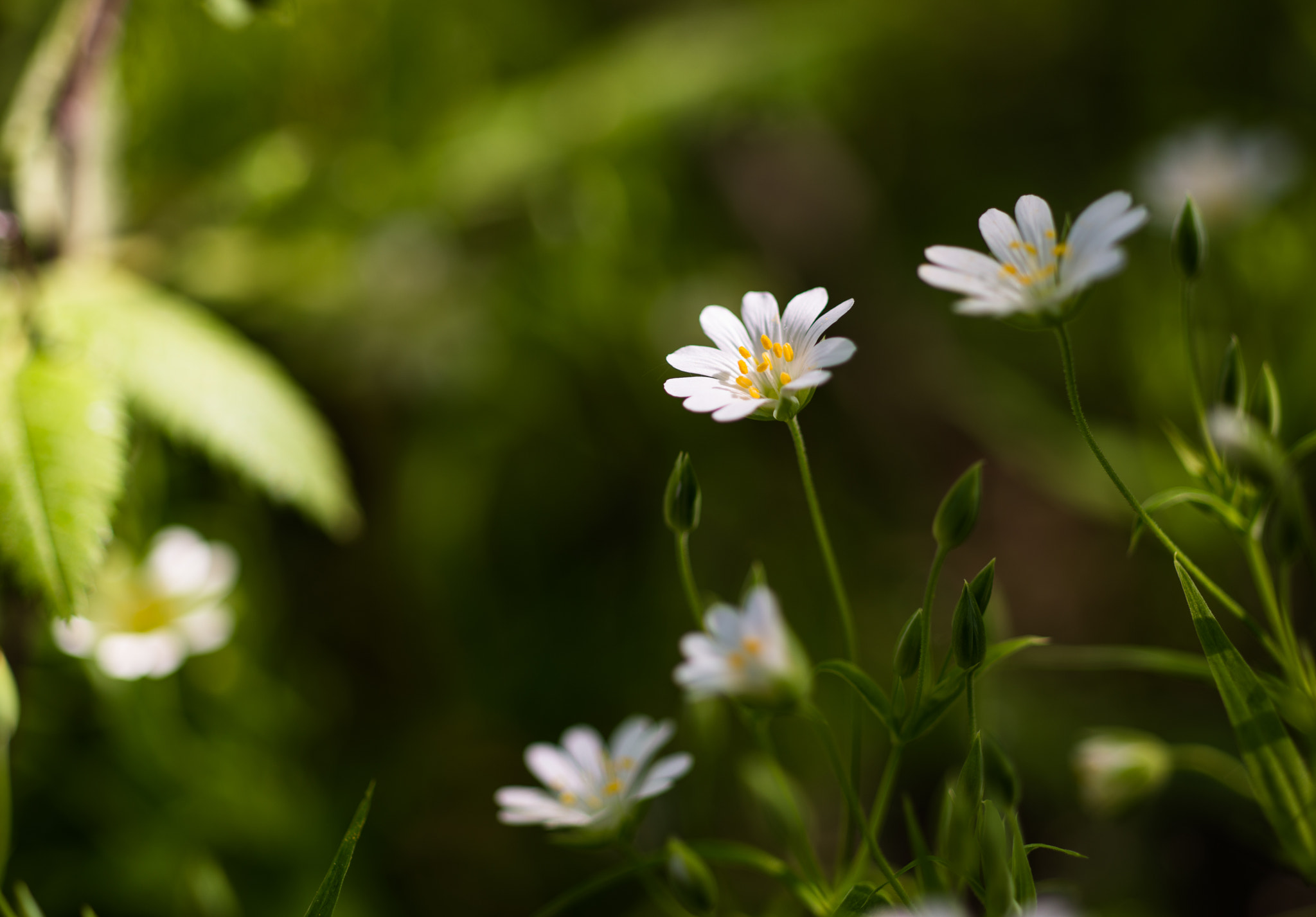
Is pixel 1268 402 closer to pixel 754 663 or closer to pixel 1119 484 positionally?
pixel 1119 484

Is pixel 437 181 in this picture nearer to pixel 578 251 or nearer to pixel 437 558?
pixel 578 251

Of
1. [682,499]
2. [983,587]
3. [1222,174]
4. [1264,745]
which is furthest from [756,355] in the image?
[1222,174]

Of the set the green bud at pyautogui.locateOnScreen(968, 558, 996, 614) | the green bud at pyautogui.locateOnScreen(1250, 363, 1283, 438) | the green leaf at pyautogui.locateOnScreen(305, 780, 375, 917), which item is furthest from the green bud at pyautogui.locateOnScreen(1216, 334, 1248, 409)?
the green leaf at pyautogui.locateOnScreen(305, 780, 375, 917)

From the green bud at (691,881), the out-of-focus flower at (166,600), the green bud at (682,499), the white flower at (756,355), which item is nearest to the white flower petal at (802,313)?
the white flower at (756,355)

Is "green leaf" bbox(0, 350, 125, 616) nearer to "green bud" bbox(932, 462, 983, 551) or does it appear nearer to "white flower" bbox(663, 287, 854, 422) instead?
"white flower" bbox(663, 287, 854, 422)

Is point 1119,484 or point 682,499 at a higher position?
point 682,499

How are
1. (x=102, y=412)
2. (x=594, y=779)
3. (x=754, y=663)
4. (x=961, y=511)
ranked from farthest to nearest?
1. (x=102, y=412)
2. (x=594, y=779)
3. (x=961, y=511)
4. (x=754, y=663)
